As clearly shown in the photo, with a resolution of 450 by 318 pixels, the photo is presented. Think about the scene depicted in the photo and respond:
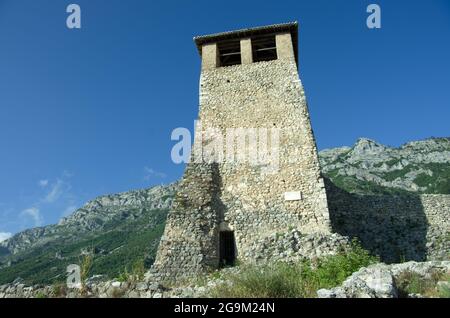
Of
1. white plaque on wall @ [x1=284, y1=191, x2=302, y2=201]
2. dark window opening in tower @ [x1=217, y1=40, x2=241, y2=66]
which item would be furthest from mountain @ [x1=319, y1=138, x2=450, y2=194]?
white plaque on wall @ [x1=284, y1=191, x2=302, y2=201]

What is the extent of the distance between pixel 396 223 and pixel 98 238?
8360 centimetres

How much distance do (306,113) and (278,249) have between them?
5823 millimetres

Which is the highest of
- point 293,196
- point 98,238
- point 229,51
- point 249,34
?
point 249,34

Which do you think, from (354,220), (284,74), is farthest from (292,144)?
(354,220)

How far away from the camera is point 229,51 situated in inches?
766

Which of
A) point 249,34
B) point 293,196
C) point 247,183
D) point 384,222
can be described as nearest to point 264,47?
point 249,34

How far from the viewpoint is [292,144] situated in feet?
46.5

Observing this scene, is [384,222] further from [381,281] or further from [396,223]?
[381,281]

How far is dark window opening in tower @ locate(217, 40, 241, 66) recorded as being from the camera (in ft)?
61.6

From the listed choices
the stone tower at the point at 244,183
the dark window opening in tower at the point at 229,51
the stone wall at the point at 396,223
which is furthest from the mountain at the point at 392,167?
the stone tower at the point at 244,183

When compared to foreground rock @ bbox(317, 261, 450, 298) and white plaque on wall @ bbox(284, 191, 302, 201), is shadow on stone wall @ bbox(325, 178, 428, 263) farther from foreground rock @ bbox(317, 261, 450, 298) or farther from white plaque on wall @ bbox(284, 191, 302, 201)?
foreground rock @ bbox(317, 261, 450, 298)

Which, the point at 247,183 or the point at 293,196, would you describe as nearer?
the point at 293,196

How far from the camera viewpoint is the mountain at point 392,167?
62.7 metres
